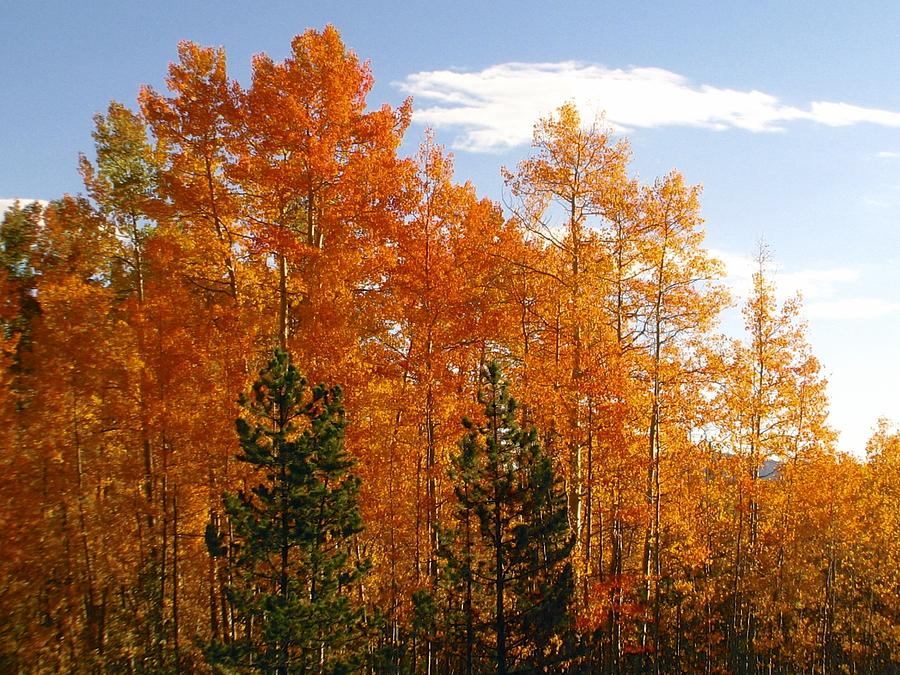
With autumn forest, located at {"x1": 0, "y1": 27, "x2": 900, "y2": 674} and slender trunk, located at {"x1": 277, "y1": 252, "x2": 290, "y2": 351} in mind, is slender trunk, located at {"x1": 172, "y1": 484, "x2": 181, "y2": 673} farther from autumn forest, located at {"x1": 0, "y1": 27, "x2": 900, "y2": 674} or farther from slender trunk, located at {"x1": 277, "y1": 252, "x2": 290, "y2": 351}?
slender trunk, located at {"x1": 277, "y1": 252, "x2": 290, "y2": 351}

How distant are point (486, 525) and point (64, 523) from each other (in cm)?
1306

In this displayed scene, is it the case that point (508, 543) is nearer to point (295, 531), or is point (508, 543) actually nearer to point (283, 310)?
point (295, 531)

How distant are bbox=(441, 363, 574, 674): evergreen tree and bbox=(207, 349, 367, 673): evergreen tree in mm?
2326

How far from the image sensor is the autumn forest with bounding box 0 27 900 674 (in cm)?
1384

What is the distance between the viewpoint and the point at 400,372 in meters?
15.9

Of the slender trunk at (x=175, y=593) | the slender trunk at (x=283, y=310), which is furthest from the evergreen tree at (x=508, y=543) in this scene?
the slender trunk at (x=175, y=593)

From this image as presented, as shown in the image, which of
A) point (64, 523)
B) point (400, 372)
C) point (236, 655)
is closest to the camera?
point (236, 655)

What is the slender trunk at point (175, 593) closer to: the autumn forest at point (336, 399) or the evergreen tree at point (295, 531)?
the autumn forest at point (336, 399)

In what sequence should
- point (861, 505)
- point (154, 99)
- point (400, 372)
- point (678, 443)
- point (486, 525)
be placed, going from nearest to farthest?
point (486, 525) < point (154, 99) < point (400, 372) < point (678, 443) < point (861, 505)

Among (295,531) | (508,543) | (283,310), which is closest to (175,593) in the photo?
(295,531)

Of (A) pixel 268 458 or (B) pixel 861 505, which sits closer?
(A) pixel 268 458

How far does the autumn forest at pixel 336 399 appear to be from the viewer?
13.8 metres

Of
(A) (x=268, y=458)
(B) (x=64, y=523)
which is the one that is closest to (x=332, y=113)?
(A) (x=268, y=458)

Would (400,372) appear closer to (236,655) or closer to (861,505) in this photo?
(236,655)
